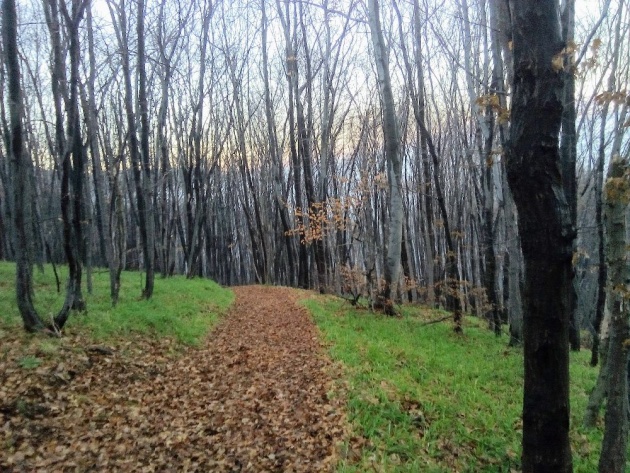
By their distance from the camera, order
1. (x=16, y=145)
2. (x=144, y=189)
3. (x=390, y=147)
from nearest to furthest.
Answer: (x=16, y=145) < (x=390, y=147) < (x=144, y=189)

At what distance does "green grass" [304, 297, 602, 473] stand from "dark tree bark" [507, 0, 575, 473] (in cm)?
172

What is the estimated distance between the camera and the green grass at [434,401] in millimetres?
4660

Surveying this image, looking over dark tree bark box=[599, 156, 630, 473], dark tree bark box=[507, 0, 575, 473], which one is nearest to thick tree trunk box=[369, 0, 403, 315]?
dark tree bark box=[599, 156, 630, 473]

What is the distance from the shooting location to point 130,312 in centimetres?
955

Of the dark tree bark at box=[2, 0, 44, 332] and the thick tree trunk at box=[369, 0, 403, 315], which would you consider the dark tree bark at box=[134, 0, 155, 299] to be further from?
the thick tree trunk at box=[369, 0, 403, 315]

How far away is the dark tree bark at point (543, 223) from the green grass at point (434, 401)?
1.72 meters

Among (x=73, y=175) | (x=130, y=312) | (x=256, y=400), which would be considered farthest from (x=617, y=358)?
(x=73, y=175)

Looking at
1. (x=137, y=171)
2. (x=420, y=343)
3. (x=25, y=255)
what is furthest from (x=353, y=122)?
(x=25, y=255)

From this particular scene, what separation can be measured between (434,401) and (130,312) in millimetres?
6730

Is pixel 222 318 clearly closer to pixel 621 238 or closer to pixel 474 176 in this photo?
pixel 621 238

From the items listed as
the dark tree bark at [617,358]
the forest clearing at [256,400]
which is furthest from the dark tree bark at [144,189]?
the dark tree bark at [617,358]

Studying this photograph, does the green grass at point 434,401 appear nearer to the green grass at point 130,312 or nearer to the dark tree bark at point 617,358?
the dark tree bark at point 617,358

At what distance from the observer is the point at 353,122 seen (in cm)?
→ 2822

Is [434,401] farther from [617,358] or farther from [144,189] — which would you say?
[144,189]
